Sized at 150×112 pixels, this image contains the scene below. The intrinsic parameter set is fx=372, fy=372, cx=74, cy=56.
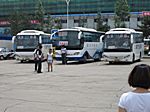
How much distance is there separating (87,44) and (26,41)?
6549 millimetres

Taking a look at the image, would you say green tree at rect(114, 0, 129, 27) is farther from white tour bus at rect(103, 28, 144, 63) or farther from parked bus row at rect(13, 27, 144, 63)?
white tour bus at rect(103, 28, 144, 63)

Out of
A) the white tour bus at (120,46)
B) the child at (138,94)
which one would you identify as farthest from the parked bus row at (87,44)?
the child at (138,94)

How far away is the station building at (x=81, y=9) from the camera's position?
11119 cm

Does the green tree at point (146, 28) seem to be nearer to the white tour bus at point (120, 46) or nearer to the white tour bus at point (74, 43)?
the white tour bus at point (74, 43)

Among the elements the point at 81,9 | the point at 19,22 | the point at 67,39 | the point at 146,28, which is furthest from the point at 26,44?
the point at 81,9

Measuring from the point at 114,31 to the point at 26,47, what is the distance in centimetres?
917

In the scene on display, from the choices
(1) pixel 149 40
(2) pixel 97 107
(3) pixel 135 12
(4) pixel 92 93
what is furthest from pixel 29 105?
(3) pixel 135 12

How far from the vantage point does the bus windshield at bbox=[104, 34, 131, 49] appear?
32.0 metres

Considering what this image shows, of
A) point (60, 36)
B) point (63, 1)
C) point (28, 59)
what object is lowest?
point (28, 59)

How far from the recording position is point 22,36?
37.6 metres

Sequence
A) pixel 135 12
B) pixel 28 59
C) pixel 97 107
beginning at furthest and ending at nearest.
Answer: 1. pixel 135 12
2. pixel 28 59
3. pixel 97 107

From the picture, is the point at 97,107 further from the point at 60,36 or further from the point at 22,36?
the point at 22,36

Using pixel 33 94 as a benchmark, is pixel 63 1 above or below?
above

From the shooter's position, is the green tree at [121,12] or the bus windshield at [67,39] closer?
the bus windshield at [67,39]
